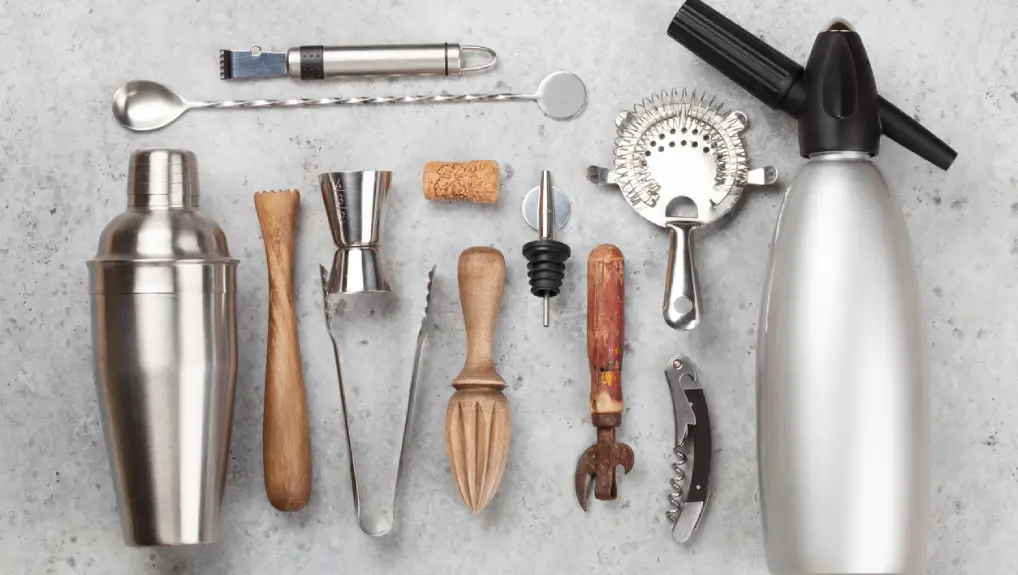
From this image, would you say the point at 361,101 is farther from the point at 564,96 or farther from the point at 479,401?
the point at 479,401

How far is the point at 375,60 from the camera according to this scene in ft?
3.61

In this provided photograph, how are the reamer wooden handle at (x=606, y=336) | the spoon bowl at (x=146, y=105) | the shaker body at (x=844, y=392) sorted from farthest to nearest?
the spoon bowl at (x=146, y=105)
the reamer wooden handle at (x=606, y=336)
the shaker body at (x=844, y=392)

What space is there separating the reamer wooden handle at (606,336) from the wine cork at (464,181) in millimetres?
133

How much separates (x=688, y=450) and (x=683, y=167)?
11.5 inches

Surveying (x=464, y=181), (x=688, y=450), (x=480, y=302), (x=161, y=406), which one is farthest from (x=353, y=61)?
(x=688, y=450)

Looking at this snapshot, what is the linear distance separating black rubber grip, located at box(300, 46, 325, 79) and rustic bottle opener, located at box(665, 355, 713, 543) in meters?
0.48

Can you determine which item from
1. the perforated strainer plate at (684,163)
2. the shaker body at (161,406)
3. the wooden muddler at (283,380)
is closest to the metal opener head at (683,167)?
the perforated strainer plate at (684,163)

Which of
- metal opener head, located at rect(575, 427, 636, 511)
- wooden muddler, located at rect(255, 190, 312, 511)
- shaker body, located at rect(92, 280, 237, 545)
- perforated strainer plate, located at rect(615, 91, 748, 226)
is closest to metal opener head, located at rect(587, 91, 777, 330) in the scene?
perforated strainer plate, located at rect(615, 91, 748, 226)

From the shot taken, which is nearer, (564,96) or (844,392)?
(844,392)

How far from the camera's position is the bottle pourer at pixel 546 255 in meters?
1.02

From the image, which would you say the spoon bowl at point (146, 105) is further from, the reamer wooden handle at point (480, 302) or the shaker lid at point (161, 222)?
the reamer wooden handle at point (480, 302)

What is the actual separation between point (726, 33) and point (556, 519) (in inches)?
20.6

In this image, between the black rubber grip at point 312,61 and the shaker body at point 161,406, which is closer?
the shaker body at point 161,406

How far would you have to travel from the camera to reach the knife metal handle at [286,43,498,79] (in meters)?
1.10
